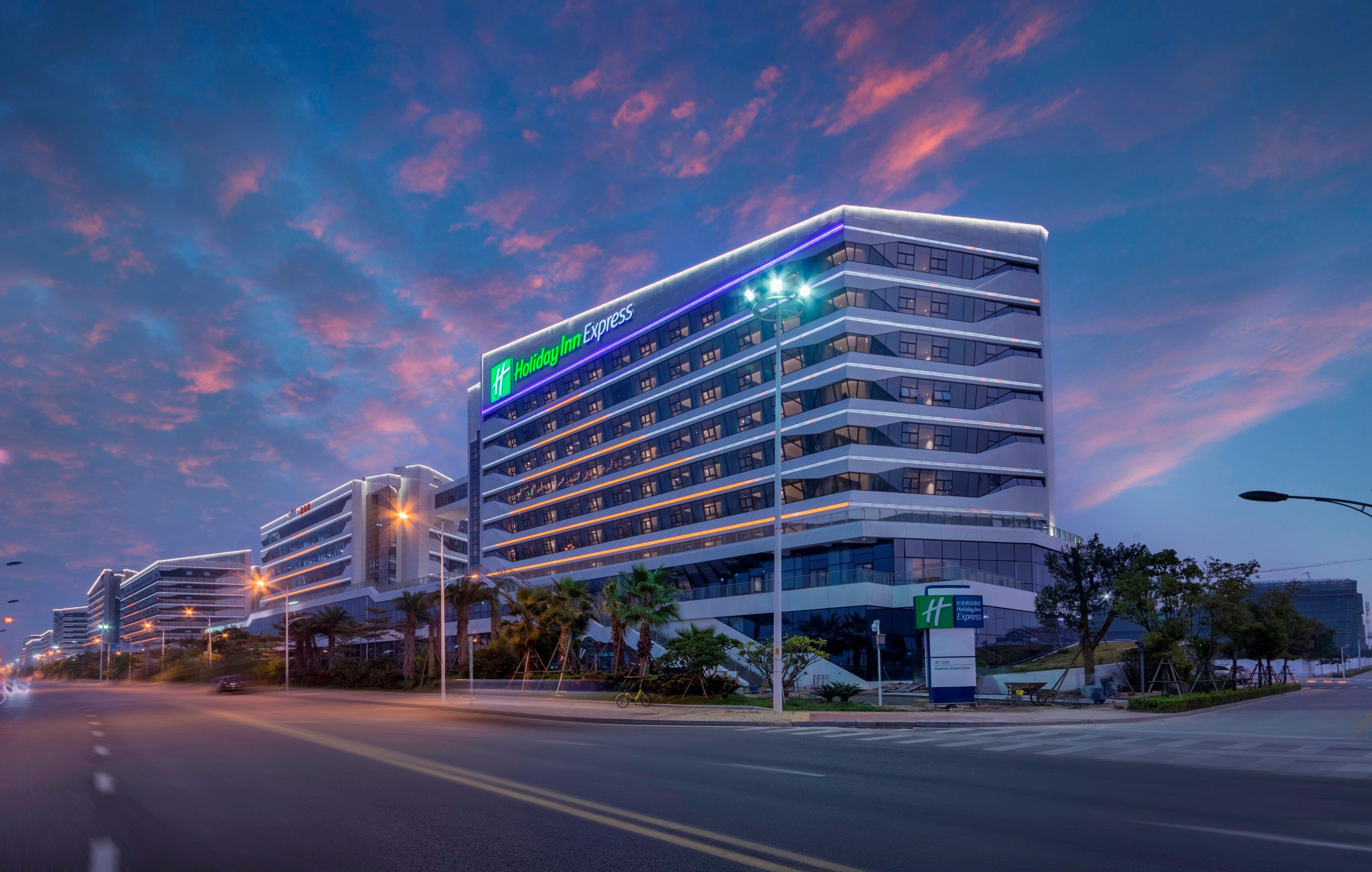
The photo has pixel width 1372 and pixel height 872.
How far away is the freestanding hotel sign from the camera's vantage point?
32.7 meters

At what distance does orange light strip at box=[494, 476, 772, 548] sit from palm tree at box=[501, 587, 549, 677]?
23.5 meters

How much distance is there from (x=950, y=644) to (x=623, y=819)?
26.2 meters

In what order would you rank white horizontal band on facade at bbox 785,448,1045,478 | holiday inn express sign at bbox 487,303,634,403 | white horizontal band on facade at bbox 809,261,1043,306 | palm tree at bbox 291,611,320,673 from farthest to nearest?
1. holiday inn express sign at bbox 487,303,634,403
2. palm tree at bbox 291,611,320,673
3. white horizontal band on facade at bbox 809,261,1043,306
4. white horizontal band on facade at bbox 785,448,1045,478

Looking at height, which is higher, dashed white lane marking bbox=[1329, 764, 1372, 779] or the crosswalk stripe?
dashed white lane marking bbox=[1329, 764, 1372, 779]

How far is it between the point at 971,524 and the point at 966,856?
55179mm

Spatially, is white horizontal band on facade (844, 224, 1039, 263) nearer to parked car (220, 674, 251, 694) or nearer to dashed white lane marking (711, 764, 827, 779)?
dashed white lane marking (711, 764, 827, 779)

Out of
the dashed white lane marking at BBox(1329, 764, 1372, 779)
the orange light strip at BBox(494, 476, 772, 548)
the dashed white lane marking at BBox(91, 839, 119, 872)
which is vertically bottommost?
the dashed white lane marking at BBox(1329, 764, 1372, 779)

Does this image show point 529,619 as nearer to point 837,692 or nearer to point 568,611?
point 568,611

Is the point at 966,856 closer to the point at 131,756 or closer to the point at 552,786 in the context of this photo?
the point at 552,786

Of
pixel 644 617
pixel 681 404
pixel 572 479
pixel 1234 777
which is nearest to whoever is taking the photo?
pixel 1234 777

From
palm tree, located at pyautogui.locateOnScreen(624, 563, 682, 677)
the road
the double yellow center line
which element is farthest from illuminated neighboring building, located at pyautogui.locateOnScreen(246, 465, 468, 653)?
the double yellow center line

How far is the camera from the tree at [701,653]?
36.5 meters

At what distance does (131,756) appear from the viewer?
17.7m

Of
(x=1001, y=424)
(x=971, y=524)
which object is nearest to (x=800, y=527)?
(x=971, y=524)
